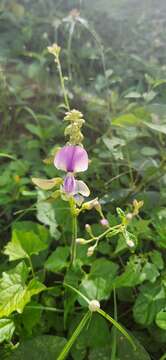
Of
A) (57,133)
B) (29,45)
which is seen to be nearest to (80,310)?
(57,133)

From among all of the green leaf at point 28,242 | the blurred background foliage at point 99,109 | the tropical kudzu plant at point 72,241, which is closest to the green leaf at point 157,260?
the blurred background foliage at point 99,109

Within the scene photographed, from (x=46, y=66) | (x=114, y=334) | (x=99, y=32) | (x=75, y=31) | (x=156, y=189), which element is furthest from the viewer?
(x=99, y=32)

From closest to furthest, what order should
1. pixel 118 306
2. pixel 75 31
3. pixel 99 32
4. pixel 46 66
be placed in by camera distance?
pixel 118 306 < pixel 46 66 < pixel 75 31 < pixel 99 32

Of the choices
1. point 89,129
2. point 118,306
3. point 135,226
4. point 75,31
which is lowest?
point 118,306

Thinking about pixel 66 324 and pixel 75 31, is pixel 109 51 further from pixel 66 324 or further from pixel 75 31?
pixel 66 324

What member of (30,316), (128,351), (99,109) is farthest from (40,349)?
(99,109)

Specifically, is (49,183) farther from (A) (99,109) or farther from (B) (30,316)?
(A) (99,109)
